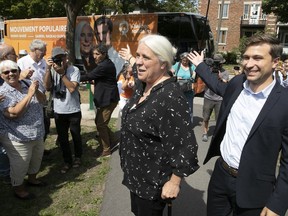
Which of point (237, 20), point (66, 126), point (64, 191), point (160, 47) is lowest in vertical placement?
point (64, 191)

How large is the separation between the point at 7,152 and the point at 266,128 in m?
2.93

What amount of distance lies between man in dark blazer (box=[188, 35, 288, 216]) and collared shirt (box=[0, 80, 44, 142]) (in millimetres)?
2234

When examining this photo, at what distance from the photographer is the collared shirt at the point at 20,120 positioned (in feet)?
10.5

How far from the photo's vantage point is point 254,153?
6.38 ft

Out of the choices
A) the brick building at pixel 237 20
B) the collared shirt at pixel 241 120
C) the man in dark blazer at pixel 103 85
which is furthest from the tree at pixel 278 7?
the collared shirt at pixel 241 120

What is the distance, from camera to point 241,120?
2.06m

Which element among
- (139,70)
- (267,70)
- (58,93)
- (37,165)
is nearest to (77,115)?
(58,93)

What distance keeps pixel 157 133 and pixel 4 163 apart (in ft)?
8.03

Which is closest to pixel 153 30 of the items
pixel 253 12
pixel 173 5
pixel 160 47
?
pixel 160 47

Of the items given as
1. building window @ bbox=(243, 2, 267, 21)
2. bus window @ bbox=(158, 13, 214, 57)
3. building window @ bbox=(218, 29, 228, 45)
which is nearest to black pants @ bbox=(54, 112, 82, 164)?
bus window @ bbox=(158, 13, 214, 57)

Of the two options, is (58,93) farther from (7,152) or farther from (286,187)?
(286,187)

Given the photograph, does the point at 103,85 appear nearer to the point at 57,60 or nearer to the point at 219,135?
the point at 57,60

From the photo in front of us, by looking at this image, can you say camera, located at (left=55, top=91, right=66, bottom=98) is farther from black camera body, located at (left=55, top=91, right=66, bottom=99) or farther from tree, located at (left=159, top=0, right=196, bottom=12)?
tree, located at (left=159, top=0, right=196, bottom=12)

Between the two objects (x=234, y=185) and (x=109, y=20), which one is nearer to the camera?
(x=234, y=185)
